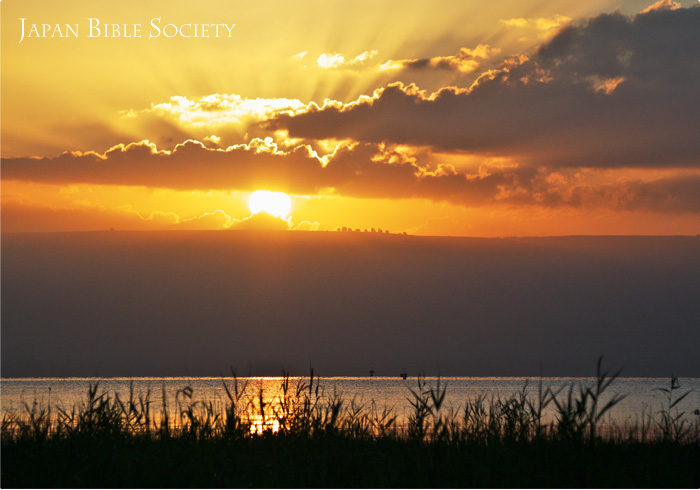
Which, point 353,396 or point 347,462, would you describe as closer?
point 347,462

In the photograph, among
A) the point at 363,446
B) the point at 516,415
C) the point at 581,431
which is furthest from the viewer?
the point at 516,415

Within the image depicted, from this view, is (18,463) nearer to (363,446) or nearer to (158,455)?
(158,455)

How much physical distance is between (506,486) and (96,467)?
7.75 meters

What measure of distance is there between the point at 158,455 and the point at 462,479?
5938 millimetres

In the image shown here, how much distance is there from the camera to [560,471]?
12.3 m

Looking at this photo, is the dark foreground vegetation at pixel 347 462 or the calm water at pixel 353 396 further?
the calm water at pixel 353 396

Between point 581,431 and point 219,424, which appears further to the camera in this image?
point 219,424

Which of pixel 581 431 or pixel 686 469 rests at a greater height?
pixel 581 431

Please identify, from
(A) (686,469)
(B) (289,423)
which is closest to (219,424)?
(B) (289,423)

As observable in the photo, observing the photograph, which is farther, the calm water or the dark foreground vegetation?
the calm water

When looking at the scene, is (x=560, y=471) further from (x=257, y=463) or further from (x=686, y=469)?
(x=257, y=463)

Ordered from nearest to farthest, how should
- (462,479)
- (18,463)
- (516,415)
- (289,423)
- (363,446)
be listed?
(462,479) → (18,463) → (363,446) → (289,423) → (516,415)

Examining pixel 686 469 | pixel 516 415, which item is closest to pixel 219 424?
pixel 516 415

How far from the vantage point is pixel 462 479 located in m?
12.8
